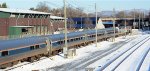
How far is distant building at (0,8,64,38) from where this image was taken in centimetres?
7169

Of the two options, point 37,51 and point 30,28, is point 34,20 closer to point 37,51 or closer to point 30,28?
point 30,28

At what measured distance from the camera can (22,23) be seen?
79.5 metres

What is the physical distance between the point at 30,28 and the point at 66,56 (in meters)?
46.8

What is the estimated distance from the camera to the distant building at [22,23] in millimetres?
71688

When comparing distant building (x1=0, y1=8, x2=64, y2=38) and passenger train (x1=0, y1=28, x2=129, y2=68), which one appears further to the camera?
distant building (x1=0, y1=8, x2=64, y2=38)

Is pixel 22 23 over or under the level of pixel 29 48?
over

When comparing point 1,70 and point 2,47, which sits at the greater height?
point 2,47

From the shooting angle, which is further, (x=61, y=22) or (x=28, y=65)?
(x=61, y=22)

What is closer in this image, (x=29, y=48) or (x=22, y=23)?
(x=29, y=48)

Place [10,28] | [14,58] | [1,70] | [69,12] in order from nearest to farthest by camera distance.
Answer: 1. [1,70]
2. [14,58]
3. [10,28]
4. [69,12]

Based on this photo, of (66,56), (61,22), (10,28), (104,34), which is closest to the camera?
(66,56)

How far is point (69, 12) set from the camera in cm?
18000

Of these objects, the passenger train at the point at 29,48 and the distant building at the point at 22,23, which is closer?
the passenger train at the point at 29,48

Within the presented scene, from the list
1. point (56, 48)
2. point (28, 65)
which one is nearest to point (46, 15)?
point (56, 48)
